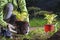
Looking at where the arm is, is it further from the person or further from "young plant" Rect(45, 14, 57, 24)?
"young plant" Rect(45, 14, 57, 24)

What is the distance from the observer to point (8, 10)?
4.38 meters

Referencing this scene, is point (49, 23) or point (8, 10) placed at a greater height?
point (8, 10)

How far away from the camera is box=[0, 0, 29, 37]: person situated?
172 inches

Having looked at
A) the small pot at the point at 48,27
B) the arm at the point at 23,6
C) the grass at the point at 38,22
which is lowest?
the small pot at the point at 48,27

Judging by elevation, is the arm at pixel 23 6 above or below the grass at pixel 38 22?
above

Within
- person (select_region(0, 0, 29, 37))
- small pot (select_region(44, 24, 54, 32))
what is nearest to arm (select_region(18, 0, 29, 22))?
person (select_region(0, 0, 29, 37))

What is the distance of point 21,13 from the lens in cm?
439

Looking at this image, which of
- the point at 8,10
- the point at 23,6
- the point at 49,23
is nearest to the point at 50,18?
the point at 49,23

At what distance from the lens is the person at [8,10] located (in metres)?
4.36

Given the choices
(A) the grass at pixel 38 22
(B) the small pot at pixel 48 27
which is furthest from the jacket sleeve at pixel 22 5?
(B) the small pot at pixel 48 27

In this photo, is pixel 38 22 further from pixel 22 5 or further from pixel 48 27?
pixel 22 5

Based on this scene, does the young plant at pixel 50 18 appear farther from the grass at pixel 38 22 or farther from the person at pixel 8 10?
the person at pixel 8 10

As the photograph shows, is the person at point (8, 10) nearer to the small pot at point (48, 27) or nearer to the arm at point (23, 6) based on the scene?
the arm at point (23, 6)

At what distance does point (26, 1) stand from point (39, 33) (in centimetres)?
36
